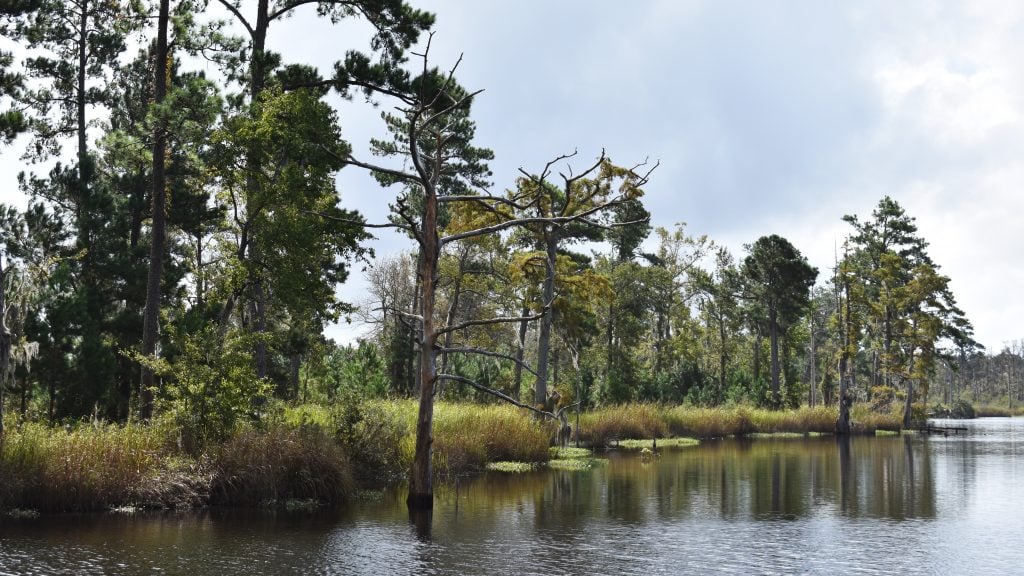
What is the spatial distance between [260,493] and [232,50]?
13.6 meters

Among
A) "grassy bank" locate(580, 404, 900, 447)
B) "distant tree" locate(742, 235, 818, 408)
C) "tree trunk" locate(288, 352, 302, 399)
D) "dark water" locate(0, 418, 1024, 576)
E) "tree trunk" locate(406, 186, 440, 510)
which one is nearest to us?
"dark water" locate(0, 418, 1024, 576)

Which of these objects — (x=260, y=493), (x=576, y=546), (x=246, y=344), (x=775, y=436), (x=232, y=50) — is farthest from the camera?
(x=775, y=436)

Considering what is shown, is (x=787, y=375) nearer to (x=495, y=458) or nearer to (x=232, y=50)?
(x=495, y=458)

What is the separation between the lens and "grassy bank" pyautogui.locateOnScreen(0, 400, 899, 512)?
1661 centimetres

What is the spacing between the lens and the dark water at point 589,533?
12.8m

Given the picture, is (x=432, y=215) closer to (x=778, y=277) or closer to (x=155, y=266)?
(x=155, y=266)

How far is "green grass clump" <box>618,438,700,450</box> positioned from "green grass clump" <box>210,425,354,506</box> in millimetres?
21182

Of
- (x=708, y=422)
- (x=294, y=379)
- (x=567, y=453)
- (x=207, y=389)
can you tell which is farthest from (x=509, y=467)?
(x=708, y=422)

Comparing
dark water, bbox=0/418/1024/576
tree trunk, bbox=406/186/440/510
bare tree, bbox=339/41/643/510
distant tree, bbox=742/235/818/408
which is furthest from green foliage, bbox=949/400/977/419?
tree trunk, bbox=406/186/440/510

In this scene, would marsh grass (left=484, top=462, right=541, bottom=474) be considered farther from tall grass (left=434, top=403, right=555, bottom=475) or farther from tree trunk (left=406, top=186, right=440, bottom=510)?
tree trunk (left=406, top=186, right=440, bottom=510)

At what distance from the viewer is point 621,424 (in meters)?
41.0

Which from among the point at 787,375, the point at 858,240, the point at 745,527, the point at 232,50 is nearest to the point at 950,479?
the point at 745,527

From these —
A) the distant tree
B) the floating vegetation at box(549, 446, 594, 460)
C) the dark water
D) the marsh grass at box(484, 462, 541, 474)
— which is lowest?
the dark water

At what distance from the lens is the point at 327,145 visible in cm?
2227
